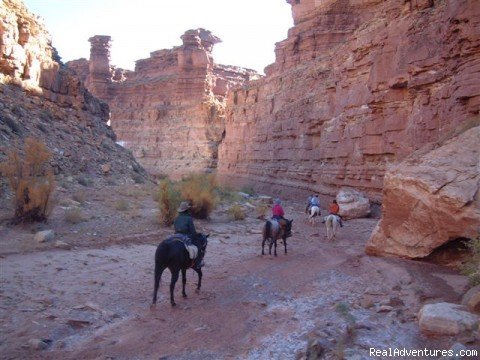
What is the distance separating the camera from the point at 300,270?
A: 8.50m

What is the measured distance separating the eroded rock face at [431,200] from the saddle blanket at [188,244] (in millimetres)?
4314

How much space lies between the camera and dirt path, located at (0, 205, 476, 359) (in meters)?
4.68

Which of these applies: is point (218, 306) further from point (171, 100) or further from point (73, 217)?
point (171, 100)

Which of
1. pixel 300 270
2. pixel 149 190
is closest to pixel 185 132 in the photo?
pixel 149 190

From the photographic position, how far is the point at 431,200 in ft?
24.9

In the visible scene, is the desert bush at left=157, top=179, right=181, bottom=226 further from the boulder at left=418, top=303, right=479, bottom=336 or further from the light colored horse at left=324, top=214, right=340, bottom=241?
the boulder at left=418, top=303, right=479, bottom=336

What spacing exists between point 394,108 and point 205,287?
12.3m

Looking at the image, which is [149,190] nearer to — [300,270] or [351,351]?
[300,270]

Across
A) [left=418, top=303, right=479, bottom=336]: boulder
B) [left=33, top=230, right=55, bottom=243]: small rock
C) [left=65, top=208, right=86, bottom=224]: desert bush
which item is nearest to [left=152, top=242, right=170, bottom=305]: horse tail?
[left=418, top=303, right=479, bottom=336]: boulder

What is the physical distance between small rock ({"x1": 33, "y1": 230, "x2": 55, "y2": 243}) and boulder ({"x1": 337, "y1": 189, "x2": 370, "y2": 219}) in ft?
35.9

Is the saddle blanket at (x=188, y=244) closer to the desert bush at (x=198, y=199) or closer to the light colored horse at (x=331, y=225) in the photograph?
the light colored horse at (x=331, y=225)

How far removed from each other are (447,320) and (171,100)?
2085 inches

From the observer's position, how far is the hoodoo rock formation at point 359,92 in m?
13.2

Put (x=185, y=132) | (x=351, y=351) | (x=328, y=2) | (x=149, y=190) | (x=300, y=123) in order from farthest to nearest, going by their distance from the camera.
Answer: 1. (x=185, y=132)
2. (x=328, y=2)
3. (x=300, y=123)
4. (x=149, y=190)
5. (x=351, y=351)
